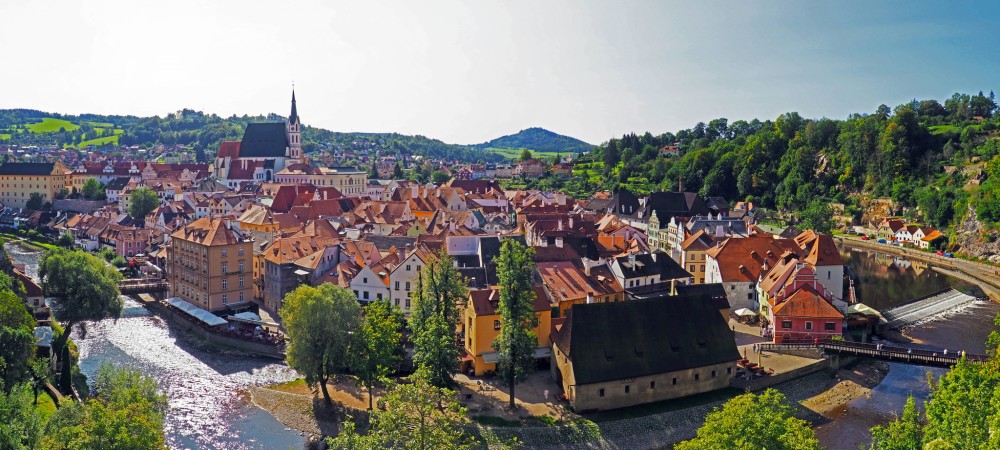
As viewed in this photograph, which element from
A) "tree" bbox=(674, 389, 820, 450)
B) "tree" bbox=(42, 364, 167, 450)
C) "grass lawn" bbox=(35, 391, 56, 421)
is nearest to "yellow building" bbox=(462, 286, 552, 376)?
"tree" bbox=(674, 389, 820, 450)

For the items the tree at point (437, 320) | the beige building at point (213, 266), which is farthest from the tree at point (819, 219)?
the beige building at point (213, 266)

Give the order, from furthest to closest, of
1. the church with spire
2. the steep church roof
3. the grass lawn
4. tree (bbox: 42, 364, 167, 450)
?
the steep church roof, the church with spire, the grass lawn, tree (bbox: 42, 364, 167, 450)

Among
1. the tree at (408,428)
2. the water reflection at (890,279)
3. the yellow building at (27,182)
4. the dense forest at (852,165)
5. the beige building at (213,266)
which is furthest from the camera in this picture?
the yellow building at (27,182)

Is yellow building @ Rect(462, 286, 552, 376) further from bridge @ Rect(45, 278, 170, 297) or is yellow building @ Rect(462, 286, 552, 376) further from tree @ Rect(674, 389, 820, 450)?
bridge @ Rect(45, 278, 170, 297)

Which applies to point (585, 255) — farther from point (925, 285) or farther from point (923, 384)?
point (925, 285)

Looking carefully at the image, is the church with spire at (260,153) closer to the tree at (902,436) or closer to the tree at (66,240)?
the tree at (66,240)

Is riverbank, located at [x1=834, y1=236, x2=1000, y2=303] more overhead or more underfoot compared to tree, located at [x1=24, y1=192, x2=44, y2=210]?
more underfoot
